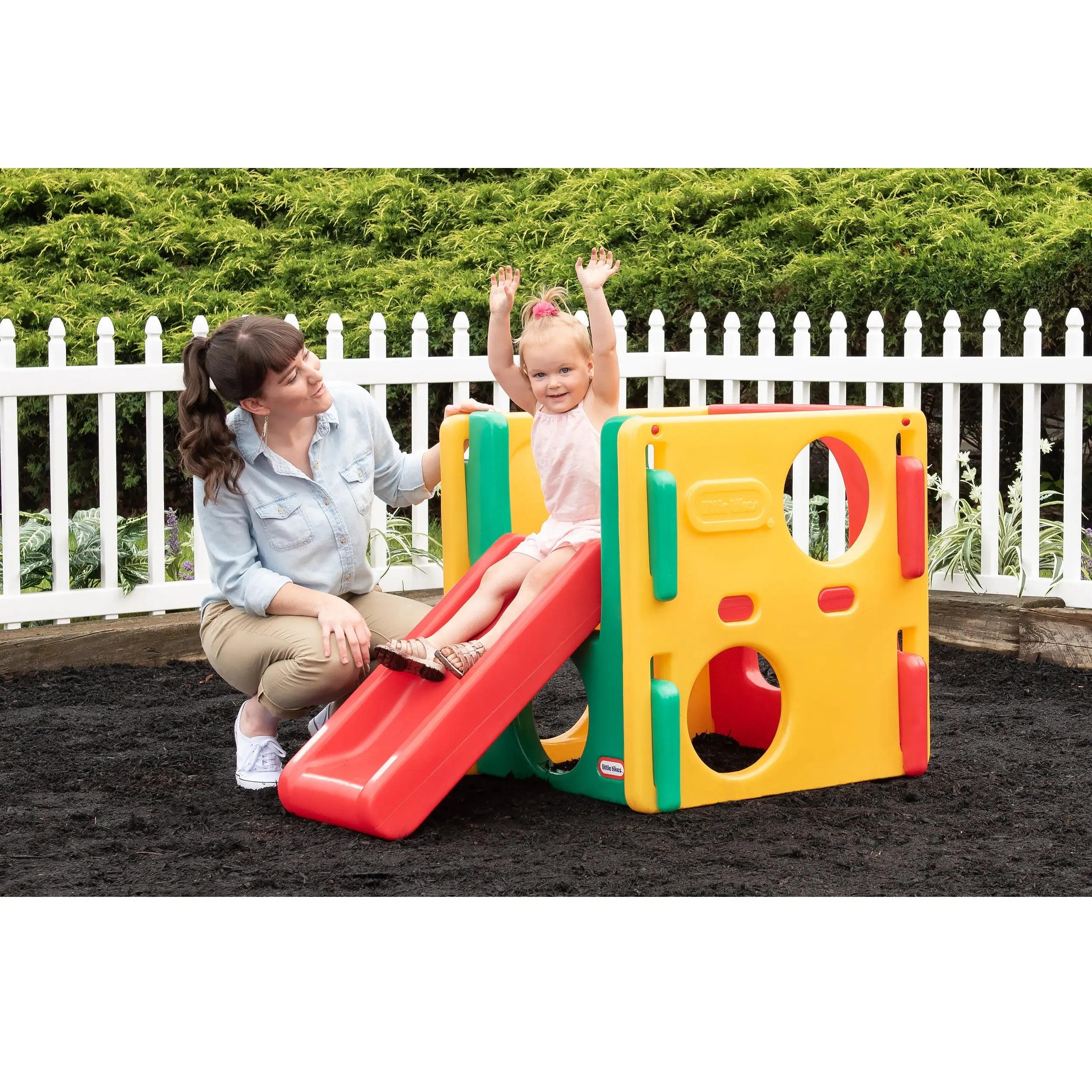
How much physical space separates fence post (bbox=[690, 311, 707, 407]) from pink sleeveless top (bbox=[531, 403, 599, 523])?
3.15 metres

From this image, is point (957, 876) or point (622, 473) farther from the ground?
point (622, 473)

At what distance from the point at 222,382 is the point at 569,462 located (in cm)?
102

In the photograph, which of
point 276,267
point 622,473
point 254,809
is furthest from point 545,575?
point 276,267

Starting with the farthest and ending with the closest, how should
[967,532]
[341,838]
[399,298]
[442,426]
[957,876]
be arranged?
[399,298] → [967,532] → [442,426] → [341,838] → [957,876]

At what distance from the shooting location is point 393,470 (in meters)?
4.61

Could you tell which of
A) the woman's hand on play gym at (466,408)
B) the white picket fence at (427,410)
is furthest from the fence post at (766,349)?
the woman's hand on play gym at (466,408)

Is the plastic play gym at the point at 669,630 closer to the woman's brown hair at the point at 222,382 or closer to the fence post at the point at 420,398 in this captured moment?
the woman's brown hair at the point at 222,382

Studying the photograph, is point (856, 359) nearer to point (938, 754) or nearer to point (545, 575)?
point (938, 754)

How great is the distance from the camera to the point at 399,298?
9.00m

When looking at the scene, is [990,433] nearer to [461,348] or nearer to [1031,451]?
[1031,451]

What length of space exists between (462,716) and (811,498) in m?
4.30

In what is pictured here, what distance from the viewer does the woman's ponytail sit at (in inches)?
161

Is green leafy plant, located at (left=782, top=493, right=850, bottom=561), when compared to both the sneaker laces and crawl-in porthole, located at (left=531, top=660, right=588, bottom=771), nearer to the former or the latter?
crawl-in porthole, located at (left=531, top=660, right=588, bottom=771)

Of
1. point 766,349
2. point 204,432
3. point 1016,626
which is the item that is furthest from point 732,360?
point 204,432
